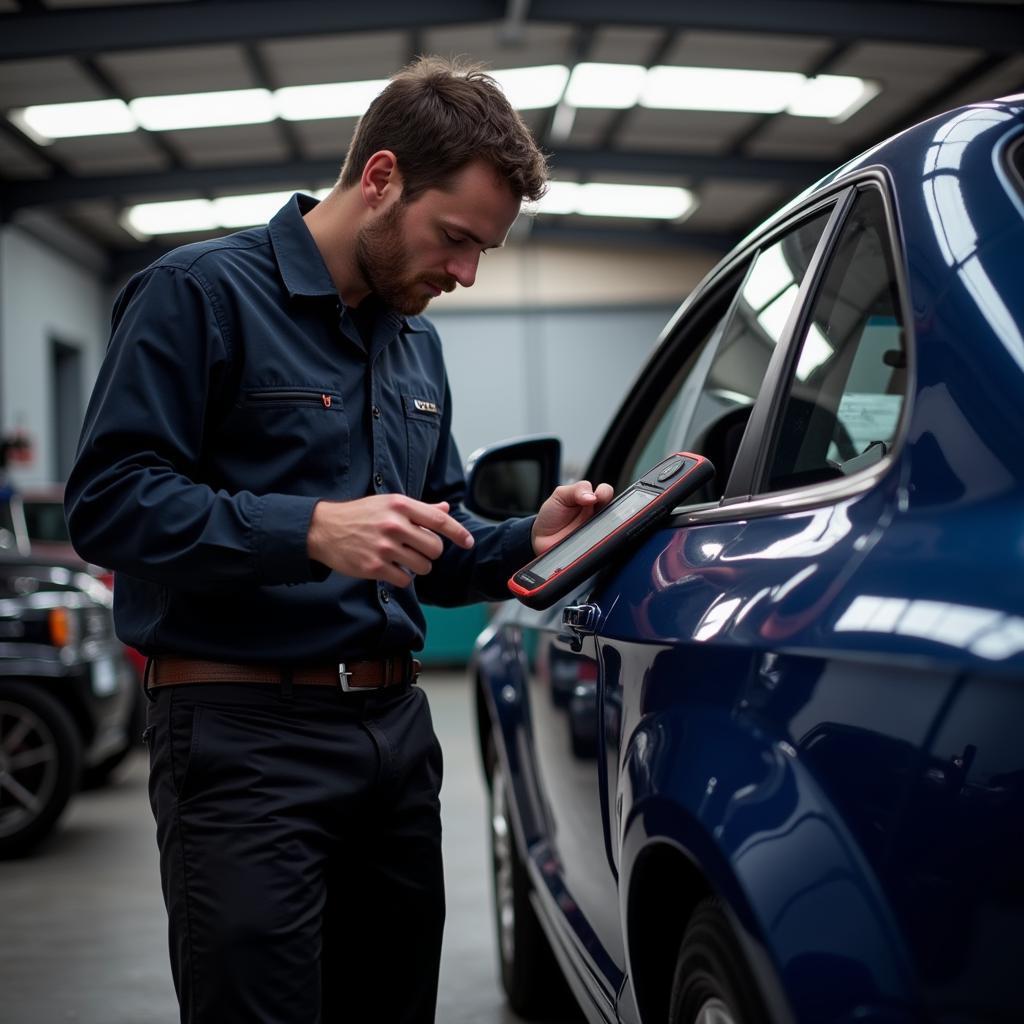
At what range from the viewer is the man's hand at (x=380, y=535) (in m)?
1.61

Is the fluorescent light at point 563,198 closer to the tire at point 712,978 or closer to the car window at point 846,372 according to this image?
the car window at point 846,372

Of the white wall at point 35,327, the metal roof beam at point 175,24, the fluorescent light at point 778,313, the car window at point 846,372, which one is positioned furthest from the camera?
the white wall at point 35,327

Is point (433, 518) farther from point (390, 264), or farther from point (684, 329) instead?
point (684, 329)

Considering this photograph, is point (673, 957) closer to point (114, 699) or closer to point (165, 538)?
point (165, 538)

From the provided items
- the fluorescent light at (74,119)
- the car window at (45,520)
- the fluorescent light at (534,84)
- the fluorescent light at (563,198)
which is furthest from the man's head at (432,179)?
the fluorescent light at (563,198)

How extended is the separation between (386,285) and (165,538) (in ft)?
1.83

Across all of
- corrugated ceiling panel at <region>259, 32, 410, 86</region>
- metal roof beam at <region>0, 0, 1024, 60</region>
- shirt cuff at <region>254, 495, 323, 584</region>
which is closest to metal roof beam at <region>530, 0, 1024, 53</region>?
metal roof beam at <region>0, 0, 1024, 60</region>

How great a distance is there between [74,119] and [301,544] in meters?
12.3

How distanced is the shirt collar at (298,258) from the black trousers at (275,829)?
0.59m

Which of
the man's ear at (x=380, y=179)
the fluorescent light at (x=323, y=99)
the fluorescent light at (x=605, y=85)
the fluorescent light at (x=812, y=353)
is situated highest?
the fluorescent light at (x=605, y=85)

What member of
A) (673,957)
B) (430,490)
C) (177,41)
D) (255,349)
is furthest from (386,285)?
(177,41)

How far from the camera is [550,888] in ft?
8.42

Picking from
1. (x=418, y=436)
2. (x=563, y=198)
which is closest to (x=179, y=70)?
(x=563, y=198)

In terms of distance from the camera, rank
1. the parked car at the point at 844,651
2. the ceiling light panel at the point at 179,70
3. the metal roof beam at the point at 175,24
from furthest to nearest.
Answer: the ceiling light panel at the point at 179,70 → the metal roof beam at the point at 175,24 → the parked car at the point at 844,651
